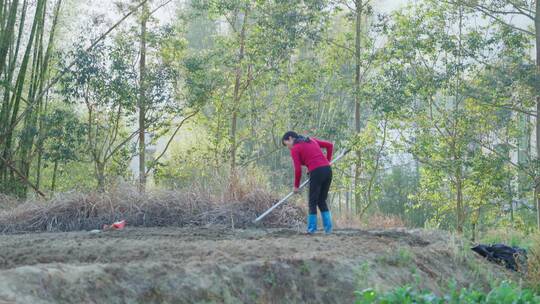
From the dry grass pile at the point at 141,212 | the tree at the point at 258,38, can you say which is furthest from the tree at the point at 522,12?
the dry grass pile at the point at 141,212

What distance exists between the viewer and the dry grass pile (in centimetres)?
1344

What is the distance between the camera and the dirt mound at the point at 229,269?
625 cm

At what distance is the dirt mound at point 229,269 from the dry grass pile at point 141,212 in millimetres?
3042

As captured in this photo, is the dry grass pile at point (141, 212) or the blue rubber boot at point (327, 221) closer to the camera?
the blue rubber boot at point (327, 221)

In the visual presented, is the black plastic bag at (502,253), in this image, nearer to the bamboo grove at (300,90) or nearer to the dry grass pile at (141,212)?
the dry grass pile at (141,212)

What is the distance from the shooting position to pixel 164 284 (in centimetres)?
668

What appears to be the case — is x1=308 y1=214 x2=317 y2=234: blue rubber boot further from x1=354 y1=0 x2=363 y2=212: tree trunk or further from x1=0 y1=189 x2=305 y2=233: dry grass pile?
x1=354 y1=0 x2=363 y2=212: tree trunk

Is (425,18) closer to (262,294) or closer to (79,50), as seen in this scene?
(79,50)

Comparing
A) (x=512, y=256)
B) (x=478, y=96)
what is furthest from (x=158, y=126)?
(x=512, y=256)

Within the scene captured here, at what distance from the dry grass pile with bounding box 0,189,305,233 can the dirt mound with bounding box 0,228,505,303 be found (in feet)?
9.98

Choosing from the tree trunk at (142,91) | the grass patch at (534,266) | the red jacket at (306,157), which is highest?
the tree trunk at (142,91)

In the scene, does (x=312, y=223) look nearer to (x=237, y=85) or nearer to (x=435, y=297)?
(x=435, y=297)

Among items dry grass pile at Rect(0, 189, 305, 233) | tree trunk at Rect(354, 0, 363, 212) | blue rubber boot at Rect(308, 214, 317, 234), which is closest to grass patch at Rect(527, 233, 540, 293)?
blue rubber boot at Rect(308, 214, 317, 234)

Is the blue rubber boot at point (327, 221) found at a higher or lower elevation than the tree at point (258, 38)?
lower
